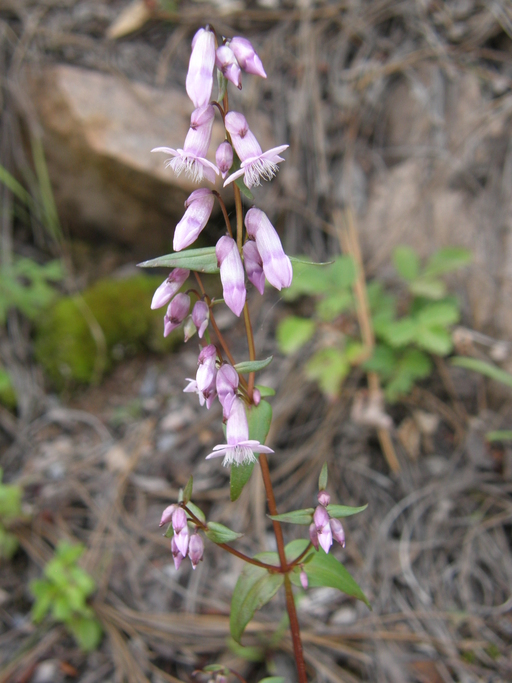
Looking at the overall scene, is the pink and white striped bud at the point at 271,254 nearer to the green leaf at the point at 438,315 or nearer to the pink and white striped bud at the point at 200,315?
the pink and white striped bud at the point at 200,315

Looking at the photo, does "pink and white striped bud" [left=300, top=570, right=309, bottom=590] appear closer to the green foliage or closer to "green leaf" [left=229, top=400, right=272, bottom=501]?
"green leaf" [left=229, top=400, right=272, bottom=501]

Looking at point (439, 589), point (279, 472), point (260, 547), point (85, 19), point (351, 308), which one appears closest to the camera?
point (439, 589)

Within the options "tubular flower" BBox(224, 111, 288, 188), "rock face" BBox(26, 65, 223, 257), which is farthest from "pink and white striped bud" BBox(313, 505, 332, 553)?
"rock face" BBox(26, 65, 223, 257)

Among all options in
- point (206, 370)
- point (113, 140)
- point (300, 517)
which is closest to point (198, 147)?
point (206, 370)

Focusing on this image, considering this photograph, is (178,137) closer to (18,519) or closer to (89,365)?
(89,365)

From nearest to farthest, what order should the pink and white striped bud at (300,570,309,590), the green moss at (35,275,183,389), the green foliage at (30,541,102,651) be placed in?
the pink and white striped bud at (300,570,309,590) → the green foliage at (30,541,102,651) → the green moss at (35,275,183,389)

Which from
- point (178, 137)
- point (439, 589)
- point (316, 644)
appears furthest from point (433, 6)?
point (316, 644)
